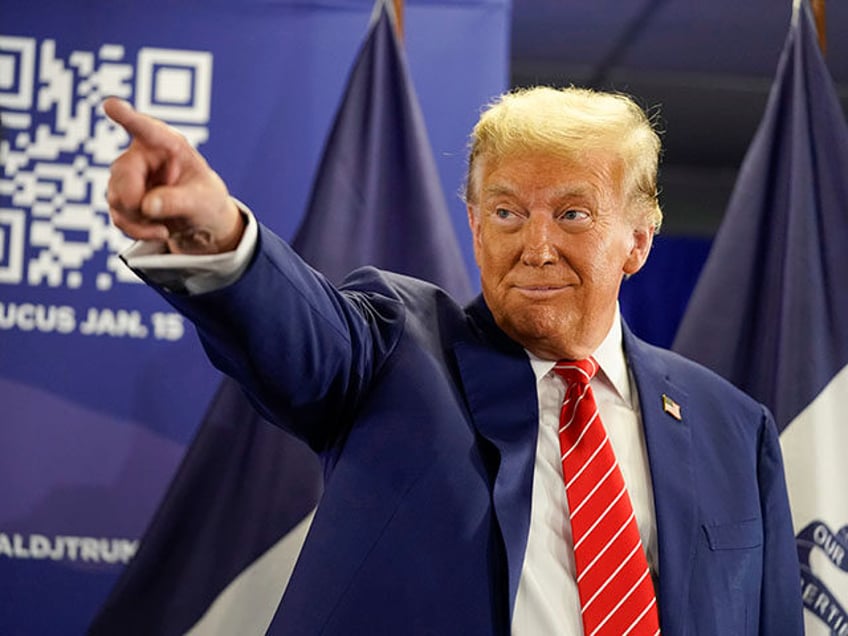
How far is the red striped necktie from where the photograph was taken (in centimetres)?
156

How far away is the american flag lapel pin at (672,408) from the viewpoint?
69.6 inches

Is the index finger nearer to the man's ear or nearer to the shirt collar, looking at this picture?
the shirt collar

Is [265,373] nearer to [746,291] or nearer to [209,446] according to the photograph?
[209,446]

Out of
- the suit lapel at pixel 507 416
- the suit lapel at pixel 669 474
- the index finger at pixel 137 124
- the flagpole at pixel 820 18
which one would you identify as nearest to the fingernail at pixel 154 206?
the index finger at pixel 137 124

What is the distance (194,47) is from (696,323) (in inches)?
44.5

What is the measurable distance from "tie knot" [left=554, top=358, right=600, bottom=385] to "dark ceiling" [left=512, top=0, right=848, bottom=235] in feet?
8.71

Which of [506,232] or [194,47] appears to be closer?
[506,232]

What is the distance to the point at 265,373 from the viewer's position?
1381 mm

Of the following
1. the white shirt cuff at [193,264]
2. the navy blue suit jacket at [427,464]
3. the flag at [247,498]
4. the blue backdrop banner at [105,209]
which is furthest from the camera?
the blue backdrop banner at [105,209]

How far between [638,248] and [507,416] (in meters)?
0.36

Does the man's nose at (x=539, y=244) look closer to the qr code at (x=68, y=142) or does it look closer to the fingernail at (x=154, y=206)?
the fingernail at (x=154, y=206)

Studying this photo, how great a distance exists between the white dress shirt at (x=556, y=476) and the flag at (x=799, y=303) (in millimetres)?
676

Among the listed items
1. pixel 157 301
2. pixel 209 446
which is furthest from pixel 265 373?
pixel 157 301

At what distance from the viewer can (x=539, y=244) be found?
1.63 meters
